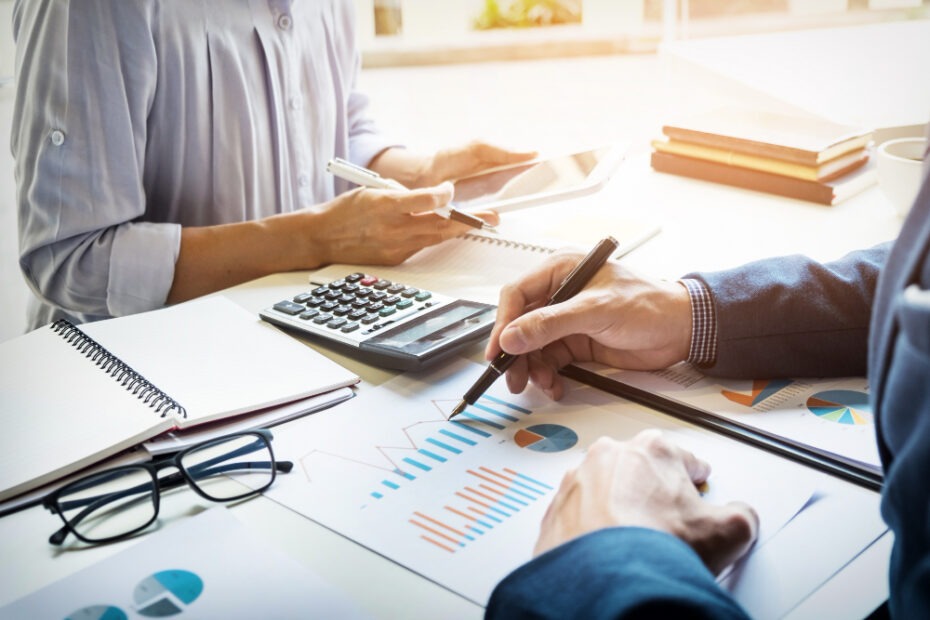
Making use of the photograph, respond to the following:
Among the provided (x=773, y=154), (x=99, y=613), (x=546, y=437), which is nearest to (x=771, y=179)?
(x=773, y=154)

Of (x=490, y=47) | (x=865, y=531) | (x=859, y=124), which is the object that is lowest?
(x=865, y=531)

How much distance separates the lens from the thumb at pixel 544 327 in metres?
0.80

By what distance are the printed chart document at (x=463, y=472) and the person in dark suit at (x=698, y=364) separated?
0.11 feet

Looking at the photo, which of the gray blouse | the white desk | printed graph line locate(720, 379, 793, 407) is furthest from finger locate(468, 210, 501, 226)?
printed graph line locate(720, 379, 793, 407)

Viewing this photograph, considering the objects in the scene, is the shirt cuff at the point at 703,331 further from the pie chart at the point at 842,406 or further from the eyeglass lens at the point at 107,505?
the eyeglass lens at the point at 107,505

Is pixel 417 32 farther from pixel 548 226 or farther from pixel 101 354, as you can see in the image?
pixel 101 354

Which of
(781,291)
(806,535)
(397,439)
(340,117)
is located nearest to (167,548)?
(397,439)

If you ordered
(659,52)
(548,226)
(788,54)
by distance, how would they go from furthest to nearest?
(659,52)
(788,54)
(548,226)

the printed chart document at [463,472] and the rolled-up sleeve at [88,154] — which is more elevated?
the rolled-up sleeve at [88,154]

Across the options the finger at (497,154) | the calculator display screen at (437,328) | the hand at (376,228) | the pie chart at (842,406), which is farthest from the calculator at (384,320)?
the finger at (497,154)

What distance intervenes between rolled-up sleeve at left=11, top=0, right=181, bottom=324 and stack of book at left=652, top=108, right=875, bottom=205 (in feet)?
2.76

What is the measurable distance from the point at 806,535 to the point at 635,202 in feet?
2.75

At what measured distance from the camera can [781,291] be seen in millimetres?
859

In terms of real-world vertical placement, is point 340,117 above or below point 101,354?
above
